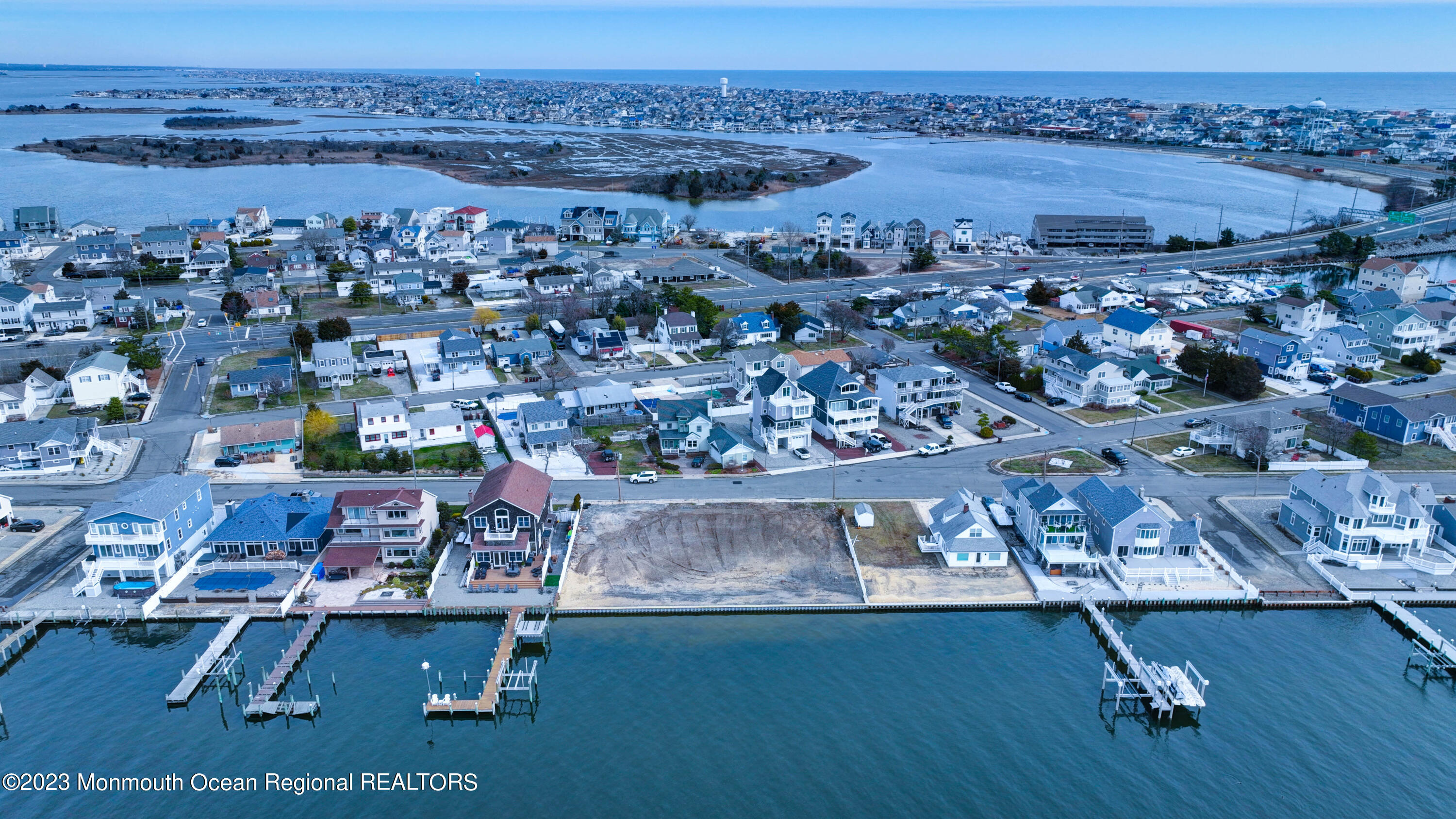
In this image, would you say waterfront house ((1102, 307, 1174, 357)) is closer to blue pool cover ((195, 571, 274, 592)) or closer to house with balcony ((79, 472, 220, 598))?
blue pool cover ((195, 571, 274, 592))

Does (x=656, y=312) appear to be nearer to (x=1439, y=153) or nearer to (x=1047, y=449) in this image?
→ (x=1047, y=449)

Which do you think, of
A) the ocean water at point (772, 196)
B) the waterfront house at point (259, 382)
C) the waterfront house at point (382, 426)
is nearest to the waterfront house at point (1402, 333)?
the ocean water at point (772, 196)

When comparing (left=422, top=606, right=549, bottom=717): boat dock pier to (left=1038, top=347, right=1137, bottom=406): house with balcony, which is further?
(left=1038, top=347, right=1137, bottom=406): house with balcony

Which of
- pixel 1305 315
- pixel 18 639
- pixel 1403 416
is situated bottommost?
pixel 18 639

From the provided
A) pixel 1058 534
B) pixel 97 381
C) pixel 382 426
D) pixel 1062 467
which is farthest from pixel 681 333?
pixel 97 381

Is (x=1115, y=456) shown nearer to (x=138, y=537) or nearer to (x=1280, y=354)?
(x=1280, y=354)

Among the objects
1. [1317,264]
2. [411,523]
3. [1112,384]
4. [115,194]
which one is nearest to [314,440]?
[411,523]

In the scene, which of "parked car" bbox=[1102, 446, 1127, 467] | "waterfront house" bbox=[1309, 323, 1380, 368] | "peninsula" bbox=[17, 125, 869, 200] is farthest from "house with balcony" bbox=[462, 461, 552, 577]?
"peninsula" bbox=[17, 125, 869, 200]

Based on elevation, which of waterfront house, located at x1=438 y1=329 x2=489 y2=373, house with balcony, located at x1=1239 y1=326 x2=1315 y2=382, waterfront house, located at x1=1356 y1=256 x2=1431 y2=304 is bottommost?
waterfront house, located at x1=438 y1=329 x2=489 y2=373
